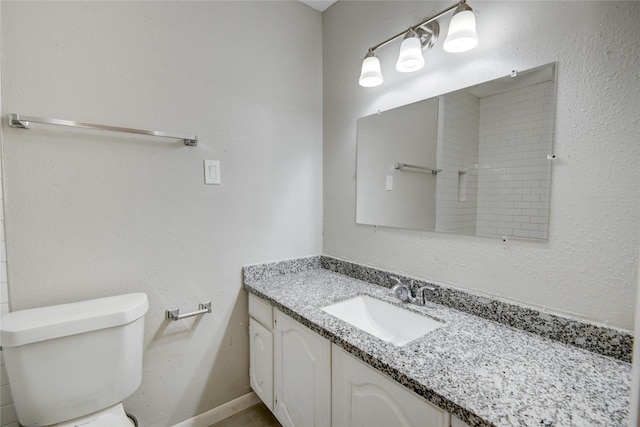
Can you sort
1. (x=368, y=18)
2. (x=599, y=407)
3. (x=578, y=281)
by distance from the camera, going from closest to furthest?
(x=599, y=407) < (x=578, y=281) < (x=368, y=18)

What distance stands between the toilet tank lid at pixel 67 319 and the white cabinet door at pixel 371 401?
2.60ft

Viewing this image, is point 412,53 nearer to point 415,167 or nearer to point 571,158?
point 415,167

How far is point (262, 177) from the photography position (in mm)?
1637

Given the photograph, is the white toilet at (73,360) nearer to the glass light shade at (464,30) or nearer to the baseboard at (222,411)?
the baseboard at (222,411)

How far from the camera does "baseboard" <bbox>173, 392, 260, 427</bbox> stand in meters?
1.48

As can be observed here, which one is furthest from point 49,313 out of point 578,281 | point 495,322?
point 578,281

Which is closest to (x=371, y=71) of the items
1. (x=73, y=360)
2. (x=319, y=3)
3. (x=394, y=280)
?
(x=319, y=3)

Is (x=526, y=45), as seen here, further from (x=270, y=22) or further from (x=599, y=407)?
(x=270, y=22)

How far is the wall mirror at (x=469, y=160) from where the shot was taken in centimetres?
100

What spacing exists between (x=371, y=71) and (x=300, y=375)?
1.40m

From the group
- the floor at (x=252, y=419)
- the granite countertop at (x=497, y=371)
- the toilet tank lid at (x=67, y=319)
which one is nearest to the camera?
the granite countertop at (x=497, y=371)

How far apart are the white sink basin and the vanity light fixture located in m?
1.04

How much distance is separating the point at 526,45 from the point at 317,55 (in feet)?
3.87

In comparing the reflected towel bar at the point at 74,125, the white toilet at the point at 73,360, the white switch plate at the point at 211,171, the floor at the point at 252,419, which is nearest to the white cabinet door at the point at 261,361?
the floor at the point at 252,419
